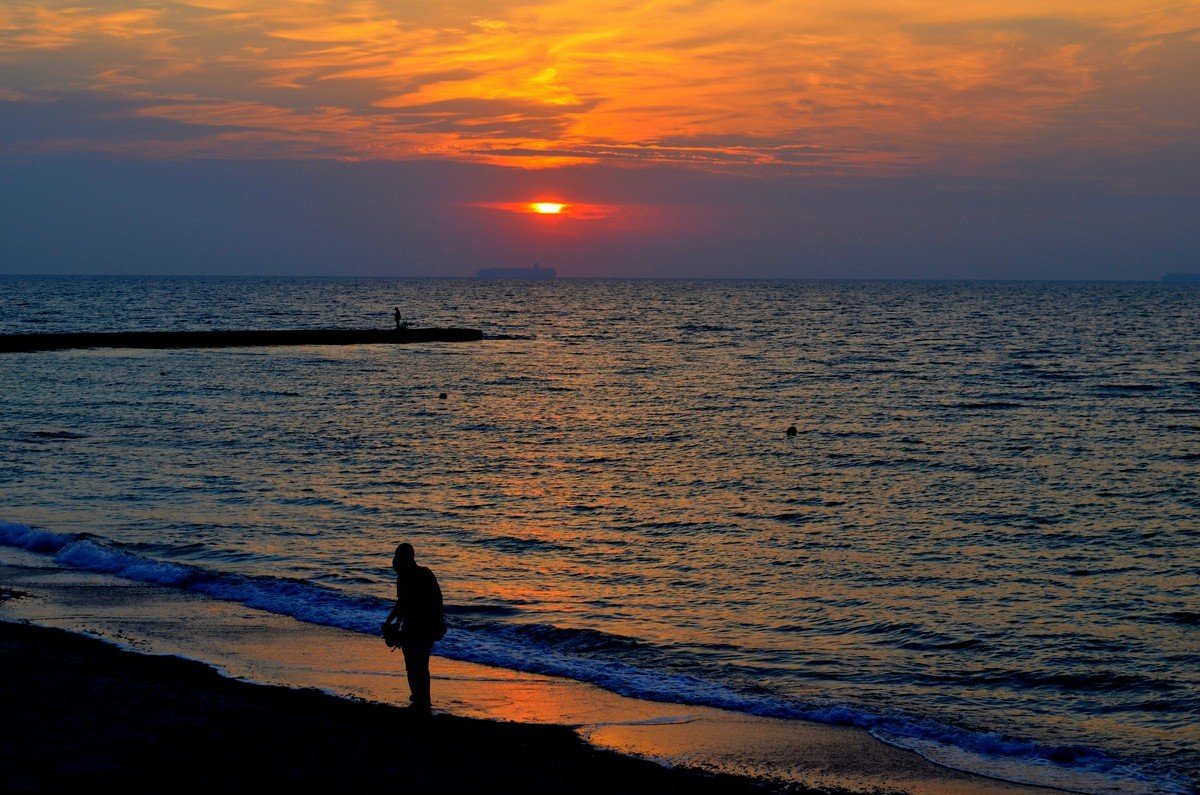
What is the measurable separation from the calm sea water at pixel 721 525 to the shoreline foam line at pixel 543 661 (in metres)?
0.06

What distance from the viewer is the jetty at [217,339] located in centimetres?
6819

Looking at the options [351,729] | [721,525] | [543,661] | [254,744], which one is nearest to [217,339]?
[721,525]

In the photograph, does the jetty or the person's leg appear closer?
the person's leg

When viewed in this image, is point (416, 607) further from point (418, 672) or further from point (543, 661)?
point (543, 661)

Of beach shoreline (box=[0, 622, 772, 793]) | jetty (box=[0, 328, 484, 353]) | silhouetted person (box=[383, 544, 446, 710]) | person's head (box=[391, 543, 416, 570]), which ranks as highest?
jetty (box=[0, 328, 484, 353])

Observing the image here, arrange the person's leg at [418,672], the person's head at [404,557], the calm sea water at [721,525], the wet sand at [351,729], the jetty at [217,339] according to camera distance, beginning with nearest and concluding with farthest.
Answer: the wet sand at [351,729]
the person's head at [404,557]
the person's leg at [418,672]
the calm sea water at [721,525]
the jetty at [217,339]

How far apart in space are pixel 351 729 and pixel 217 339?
227ft

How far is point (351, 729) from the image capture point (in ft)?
35.7

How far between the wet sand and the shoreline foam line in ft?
1.09

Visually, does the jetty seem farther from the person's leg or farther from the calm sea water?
the person's leg

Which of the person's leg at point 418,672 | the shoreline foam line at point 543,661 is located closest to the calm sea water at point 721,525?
the shoreline foam line at point 543,661

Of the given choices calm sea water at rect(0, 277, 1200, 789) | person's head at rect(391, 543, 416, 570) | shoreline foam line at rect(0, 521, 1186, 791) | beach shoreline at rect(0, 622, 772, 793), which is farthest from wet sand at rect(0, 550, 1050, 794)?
person's head at rect(391, 543, 416, 570)

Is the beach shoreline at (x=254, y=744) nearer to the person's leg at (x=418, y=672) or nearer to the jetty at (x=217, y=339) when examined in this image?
the person's leg at (x=418, y=672)

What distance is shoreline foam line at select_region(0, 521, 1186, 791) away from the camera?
11.9 m
